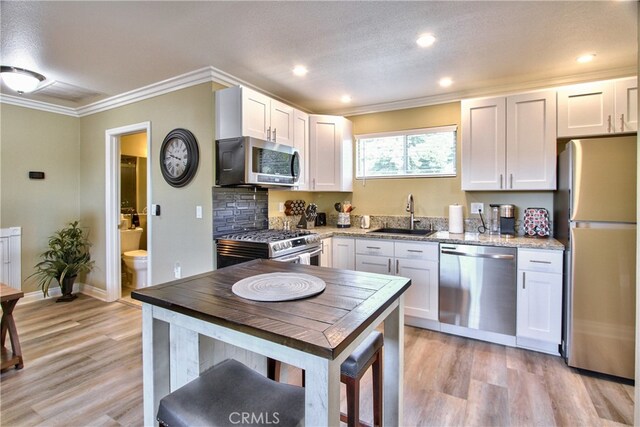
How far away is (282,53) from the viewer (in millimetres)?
2529

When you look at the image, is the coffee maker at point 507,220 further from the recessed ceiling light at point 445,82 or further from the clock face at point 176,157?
the clock face at point 176,157

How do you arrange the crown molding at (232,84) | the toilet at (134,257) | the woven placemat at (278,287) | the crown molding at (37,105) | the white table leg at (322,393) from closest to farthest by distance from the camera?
the white table leg at (322,393)
the woven placemat at (278,287)
the crown molding at (232,84)
the crown molding at (37,105)
the toilet at (134,257)

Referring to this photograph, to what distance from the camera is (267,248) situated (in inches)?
102

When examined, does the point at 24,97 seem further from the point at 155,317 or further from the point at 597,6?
the point at 597,6

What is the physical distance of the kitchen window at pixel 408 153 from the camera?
3635 millimetres

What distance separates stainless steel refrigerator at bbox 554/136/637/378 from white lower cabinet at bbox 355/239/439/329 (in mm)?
1014

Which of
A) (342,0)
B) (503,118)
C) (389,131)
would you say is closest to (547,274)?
(503,118)

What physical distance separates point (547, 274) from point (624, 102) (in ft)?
5.03

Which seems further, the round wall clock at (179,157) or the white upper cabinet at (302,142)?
the white upper cabinet at (302,142)

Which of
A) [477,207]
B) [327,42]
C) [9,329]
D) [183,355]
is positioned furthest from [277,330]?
[477,207]

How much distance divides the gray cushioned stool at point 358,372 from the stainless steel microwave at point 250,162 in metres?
1.61

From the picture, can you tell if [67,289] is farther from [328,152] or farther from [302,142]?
[328,152]

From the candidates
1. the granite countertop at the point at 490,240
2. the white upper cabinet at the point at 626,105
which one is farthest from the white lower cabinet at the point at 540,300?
the white upper cabinet at the point at 626,105

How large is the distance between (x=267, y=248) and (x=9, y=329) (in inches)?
76.5
